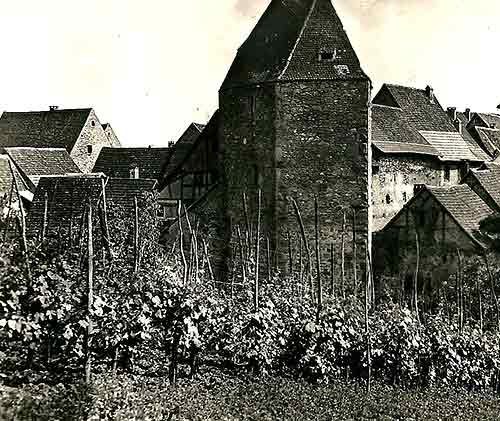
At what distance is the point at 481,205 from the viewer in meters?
32.5

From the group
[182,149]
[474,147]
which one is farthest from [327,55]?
[474,147]

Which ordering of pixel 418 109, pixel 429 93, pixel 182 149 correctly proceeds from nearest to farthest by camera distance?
pixel 182 149 → pixel 418 109 → pixel 429 93

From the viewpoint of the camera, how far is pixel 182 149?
124 ft

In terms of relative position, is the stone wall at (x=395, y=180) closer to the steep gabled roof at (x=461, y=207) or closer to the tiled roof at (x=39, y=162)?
the steep gabled roof at (x=461, y=207)

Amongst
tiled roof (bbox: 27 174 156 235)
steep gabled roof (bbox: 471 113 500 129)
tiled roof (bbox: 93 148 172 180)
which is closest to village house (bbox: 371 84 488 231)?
tiled roof (bbox: 27 174 156 235)

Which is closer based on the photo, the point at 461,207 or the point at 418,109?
the point at 461,207

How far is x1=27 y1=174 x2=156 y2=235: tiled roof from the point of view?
2728 cm

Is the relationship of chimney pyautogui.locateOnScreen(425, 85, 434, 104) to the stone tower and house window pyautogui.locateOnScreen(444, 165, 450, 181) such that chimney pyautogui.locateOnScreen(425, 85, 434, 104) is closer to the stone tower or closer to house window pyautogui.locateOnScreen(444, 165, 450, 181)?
house window pyautogui.locateOnScreen(444, 165, 450, 181)

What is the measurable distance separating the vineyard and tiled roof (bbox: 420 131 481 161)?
67.0 ft

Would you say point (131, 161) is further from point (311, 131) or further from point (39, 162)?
point (311, 131)

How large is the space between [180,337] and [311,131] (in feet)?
43.3

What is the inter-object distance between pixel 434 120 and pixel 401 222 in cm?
1426

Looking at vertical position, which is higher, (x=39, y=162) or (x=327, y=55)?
(x=327, y=55)

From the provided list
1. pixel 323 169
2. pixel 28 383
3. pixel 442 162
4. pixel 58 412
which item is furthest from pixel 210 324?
pixel 442 162
